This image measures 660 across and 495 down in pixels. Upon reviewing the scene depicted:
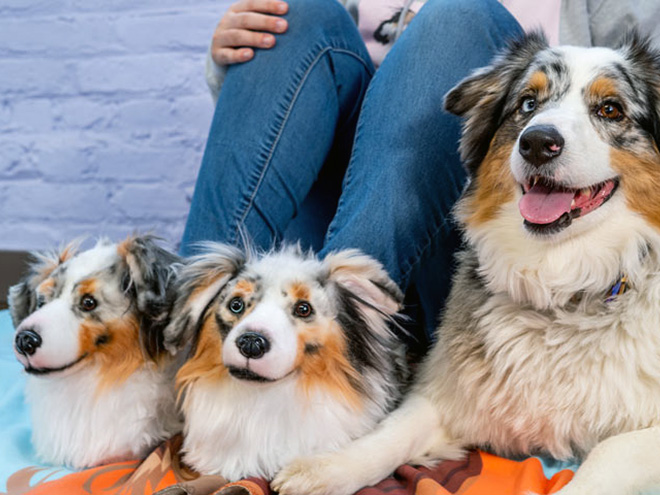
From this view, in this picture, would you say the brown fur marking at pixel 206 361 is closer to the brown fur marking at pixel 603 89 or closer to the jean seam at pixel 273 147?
the jean seam at pixel 273 147

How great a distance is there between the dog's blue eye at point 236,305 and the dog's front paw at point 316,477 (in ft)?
0.97

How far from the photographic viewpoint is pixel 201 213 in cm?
168

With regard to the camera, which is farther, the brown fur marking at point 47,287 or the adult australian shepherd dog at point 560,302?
the brown fur marking at point 47,287

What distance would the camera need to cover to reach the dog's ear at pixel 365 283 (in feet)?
4.42

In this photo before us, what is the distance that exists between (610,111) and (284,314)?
729 millimetres

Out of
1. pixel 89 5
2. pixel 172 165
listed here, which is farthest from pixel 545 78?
pixel 89 5

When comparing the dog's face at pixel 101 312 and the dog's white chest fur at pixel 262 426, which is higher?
the dog's face at pixel 101 312

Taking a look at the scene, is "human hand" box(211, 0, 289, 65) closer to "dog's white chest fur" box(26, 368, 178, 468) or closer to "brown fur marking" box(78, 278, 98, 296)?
"brown fur marking" box(78, 278, 98, 296)

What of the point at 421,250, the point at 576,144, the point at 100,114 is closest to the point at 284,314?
the point at 421,250

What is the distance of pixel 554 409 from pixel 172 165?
2.08 m

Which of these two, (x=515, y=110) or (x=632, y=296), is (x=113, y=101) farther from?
(x=632, y=296)

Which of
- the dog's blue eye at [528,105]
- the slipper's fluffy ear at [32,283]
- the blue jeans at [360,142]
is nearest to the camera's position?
the dog's blue eye at [528,105]

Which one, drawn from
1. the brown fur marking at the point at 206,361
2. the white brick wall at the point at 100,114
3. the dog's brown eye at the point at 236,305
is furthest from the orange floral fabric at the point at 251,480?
the white brick wall at the point at 100,114

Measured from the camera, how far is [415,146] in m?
1.59
